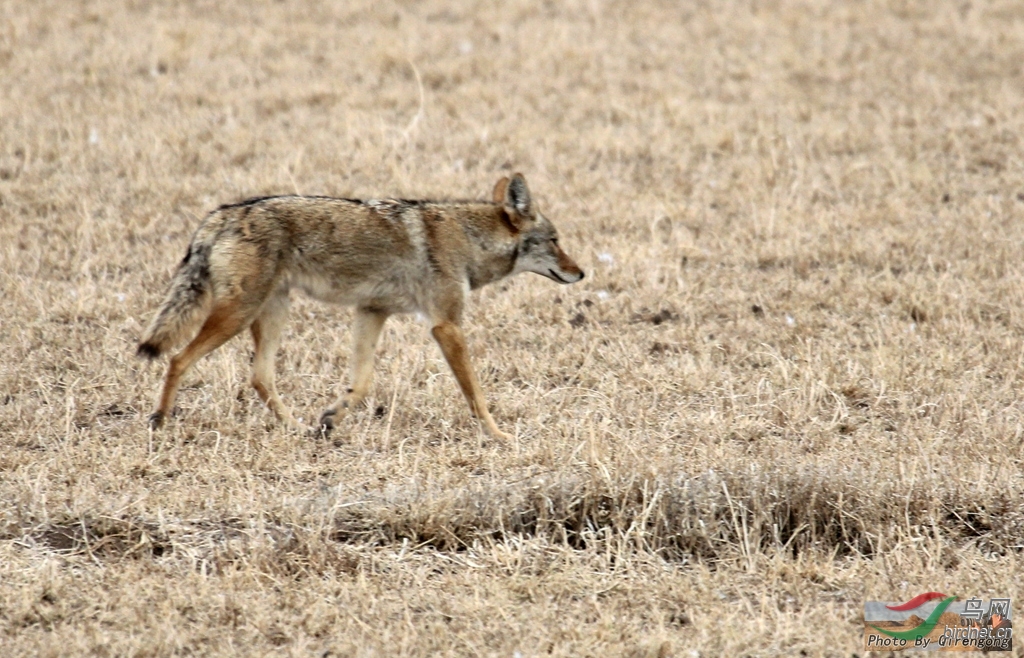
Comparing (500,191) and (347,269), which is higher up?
(500,191)

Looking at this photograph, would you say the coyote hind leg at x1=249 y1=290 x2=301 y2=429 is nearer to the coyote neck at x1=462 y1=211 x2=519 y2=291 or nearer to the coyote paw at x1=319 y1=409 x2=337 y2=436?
the coyote paw at x1=319 y1=409 x2=337 y2=436

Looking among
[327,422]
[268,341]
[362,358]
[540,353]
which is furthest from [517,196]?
[327,422]

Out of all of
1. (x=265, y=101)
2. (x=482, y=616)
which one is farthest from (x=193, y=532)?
(x=265, y=101)

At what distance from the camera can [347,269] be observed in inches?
261

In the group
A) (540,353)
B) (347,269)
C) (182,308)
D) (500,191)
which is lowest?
(540,353)

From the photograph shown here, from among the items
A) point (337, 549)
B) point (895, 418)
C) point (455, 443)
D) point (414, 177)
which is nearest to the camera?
point (337, 549)

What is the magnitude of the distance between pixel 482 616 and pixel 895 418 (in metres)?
3.14

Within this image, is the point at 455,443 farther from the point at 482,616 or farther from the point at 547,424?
the point at 482,616

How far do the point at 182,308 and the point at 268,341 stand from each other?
624mm

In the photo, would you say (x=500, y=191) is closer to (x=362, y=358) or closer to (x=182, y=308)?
(x=362, y=358)

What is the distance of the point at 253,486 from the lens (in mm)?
5395

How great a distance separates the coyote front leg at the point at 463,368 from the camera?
6.34m

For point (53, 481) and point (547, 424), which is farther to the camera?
point (547, 424)

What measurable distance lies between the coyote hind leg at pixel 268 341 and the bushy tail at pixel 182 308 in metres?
0.37
